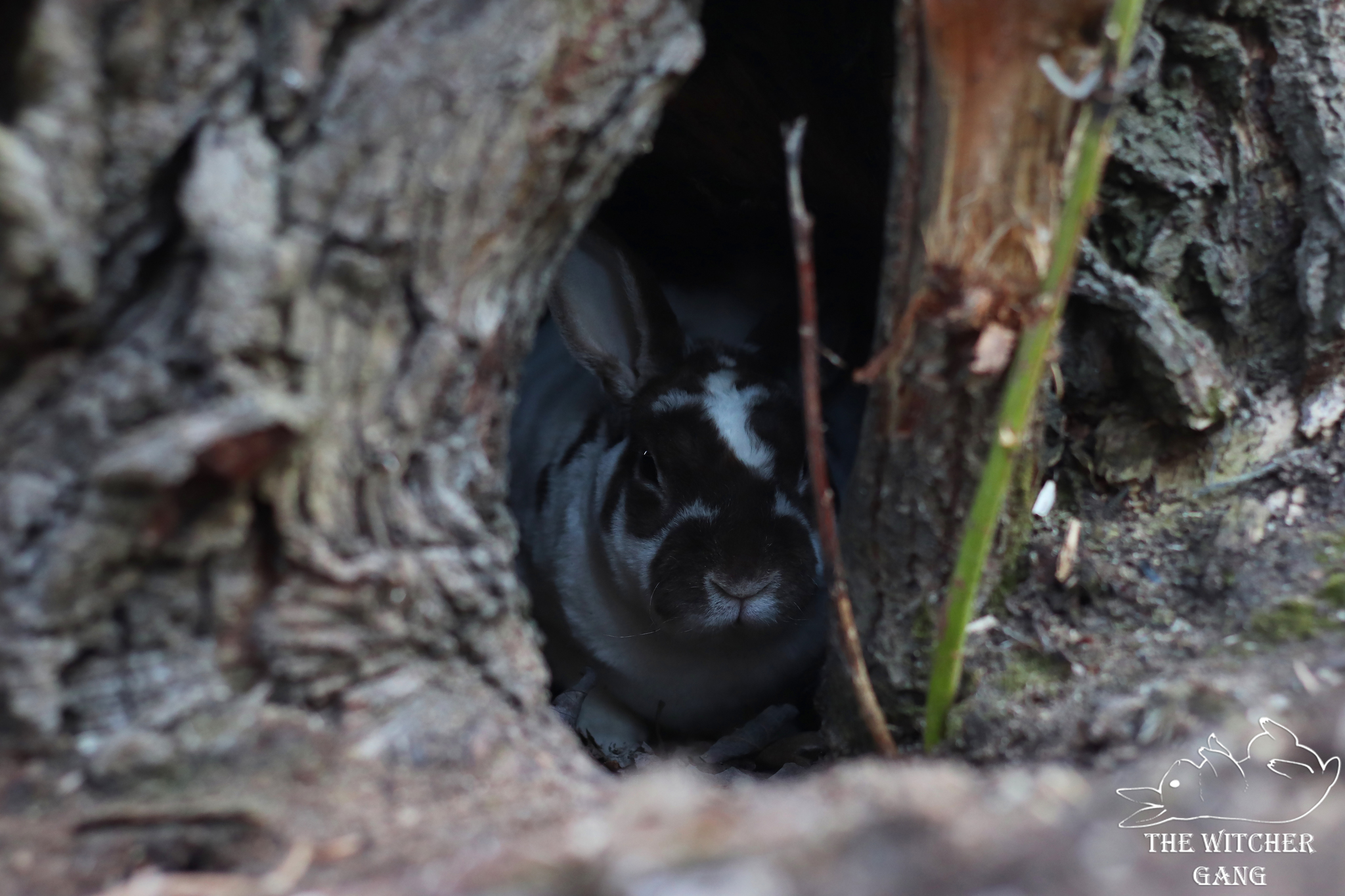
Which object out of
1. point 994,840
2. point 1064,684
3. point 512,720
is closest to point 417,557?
point 512,720

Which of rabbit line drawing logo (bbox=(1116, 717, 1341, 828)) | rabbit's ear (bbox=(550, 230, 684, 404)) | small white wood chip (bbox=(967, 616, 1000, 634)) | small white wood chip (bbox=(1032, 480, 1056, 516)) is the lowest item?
rabbit line drawing logo (bbox=(1116, 717, 1341, 828))

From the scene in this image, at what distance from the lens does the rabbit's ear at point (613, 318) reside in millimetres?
3340

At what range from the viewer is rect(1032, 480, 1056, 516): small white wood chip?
2596mm

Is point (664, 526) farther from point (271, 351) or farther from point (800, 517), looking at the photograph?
point (271, 351)

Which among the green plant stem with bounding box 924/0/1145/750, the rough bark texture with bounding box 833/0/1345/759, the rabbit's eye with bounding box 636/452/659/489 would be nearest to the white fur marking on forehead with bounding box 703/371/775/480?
the rabbit's eye with bounding box 636/452/659/489

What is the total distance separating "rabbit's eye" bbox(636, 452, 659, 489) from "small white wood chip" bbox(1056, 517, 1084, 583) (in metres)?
1.24

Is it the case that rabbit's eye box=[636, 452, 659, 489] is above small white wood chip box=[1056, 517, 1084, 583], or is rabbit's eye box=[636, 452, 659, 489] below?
above

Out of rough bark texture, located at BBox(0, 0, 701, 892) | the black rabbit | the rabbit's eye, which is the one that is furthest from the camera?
the rabbit's eye

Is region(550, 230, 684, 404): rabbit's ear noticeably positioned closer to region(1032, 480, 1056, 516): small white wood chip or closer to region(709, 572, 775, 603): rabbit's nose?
region(709, 572, 775, 603): rabbit's nose

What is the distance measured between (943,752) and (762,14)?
2.41 m

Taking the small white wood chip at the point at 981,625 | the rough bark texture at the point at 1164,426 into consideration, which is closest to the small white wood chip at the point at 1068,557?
the rough bark texture at the point at 1164,426

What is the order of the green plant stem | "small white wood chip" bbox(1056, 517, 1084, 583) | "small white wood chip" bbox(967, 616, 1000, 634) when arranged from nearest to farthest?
1. the green plant stem
2. "small white wood chip" bbox(967, 616, 1000, 634)
3. "small white wood chip" bbox(1056, 517, 1084, 583)

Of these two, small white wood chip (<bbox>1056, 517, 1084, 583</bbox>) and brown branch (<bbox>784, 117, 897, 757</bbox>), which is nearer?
brown branch (<bbox>784, 117, 897, 757</bbox>)

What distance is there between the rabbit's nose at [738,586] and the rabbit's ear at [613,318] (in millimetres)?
996
